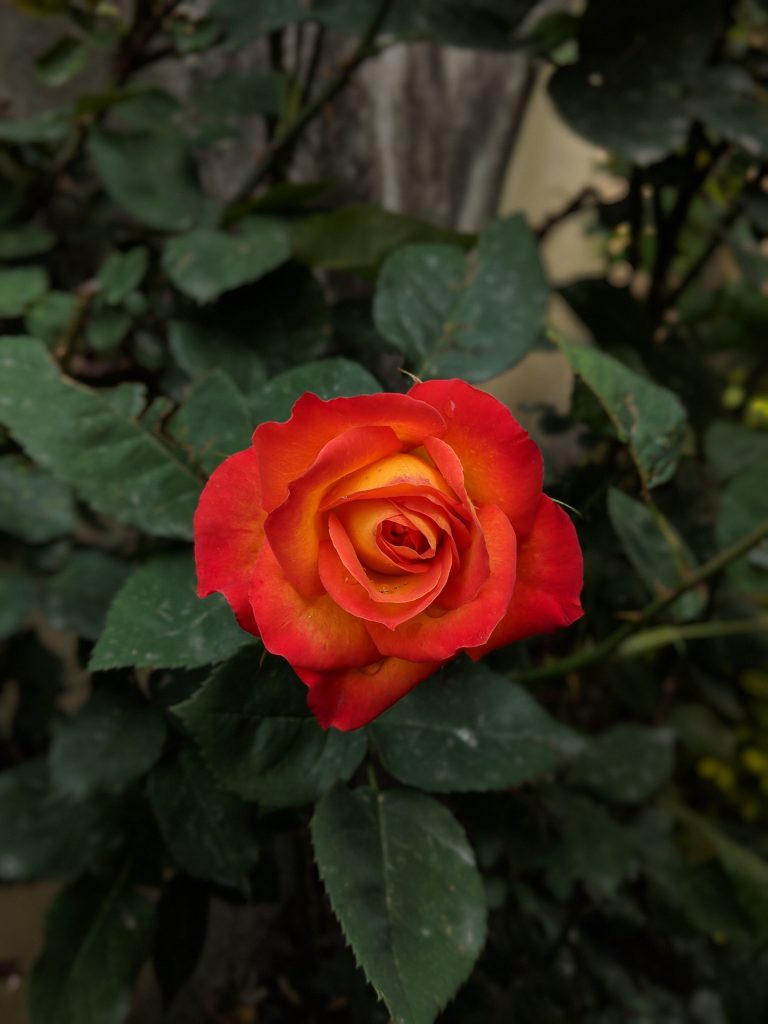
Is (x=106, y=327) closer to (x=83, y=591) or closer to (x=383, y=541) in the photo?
(x=83, y=591)

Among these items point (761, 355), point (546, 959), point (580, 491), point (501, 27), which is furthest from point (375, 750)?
point (761, 355)

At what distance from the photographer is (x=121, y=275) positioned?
0.68m

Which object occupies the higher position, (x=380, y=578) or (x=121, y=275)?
(x=380, y=578)

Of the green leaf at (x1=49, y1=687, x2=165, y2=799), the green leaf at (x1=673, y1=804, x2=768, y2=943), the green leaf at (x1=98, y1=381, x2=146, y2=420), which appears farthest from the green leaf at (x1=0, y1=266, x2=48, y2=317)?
the green leaf at (x1=673, y1=804, x2=768, y2=943)

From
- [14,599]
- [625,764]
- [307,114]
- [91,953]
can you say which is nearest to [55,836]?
[91,953]

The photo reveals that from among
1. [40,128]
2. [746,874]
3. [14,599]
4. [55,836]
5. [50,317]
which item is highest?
[40,128]

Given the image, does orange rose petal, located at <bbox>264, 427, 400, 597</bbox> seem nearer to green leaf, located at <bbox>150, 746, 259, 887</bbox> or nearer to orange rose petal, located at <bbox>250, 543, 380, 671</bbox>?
orange rose petal, located at <bbox>250, 543, 380, 671</bbox>

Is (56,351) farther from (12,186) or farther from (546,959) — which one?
(546,959)

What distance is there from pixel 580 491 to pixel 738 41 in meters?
0.87

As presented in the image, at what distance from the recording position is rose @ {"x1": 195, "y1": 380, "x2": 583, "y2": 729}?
271mm

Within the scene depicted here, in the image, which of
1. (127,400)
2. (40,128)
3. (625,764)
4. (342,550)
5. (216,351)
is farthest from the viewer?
(625,764)

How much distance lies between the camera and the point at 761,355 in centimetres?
118

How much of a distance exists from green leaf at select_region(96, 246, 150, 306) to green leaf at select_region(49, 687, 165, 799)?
1.12 ft

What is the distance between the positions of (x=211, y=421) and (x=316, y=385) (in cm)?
9
